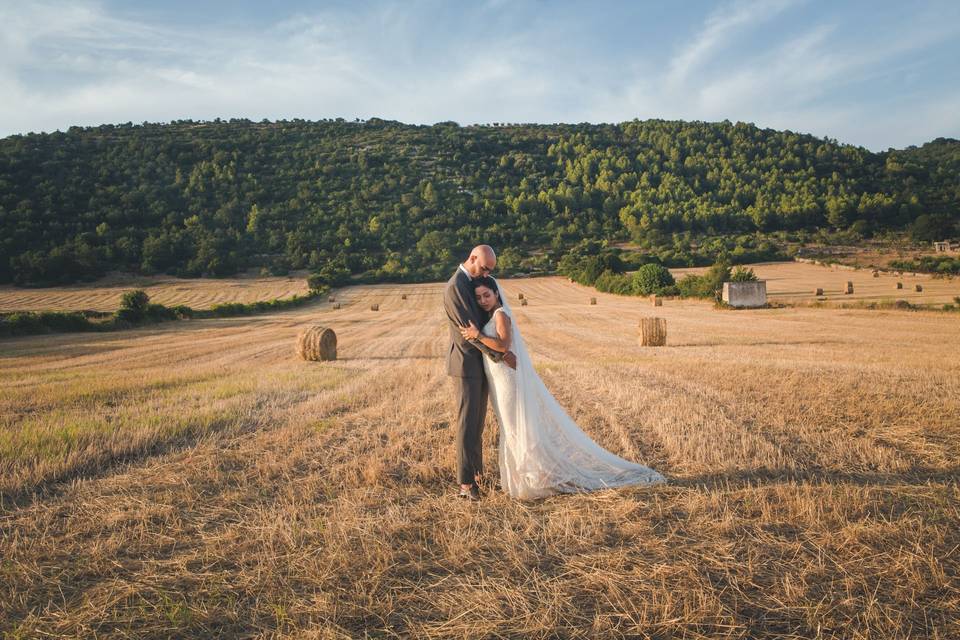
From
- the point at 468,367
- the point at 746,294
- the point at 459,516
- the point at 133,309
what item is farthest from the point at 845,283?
the point at 133,309

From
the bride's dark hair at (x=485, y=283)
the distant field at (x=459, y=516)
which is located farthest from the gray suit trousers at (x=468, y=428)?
the bride's dark hair at (x=485, y=283)

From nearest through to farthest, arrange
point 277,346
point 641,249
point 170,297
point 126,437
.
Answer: point 126,437, point 277,346, point 170,297, point 641,249

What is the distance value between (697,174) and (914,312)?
9525 cm

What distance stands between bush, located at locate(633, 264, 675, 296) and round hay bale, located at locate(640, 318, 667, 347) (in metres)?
24.7

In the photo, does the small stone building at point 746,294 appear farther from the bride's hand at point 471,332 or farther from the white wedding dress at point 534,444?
the bride's hand at point 471,332

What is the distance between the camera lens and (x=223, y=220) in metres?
76.9

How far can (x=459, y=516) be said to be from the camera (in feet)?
14.5

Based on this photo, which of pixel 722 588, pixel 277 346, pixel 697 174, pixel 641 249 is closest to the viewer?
pixel 722 588

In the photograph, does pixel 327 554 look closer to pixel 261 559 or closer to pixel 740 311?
pixel 261 559

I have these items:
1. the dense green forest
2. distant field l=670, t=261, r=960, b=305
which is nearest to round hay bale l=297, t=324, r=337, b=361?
distant field l=670, t=261, r=960, b=305

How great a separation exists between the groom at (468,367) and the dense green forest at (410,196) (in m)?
57.9

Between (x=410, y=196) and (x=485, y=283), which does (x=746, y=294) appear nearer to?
(x=485, y=283)

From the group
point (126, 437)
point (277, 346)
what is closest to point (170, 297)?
point (277, 346)

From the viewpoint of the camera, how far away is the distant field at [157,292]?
127 ft
